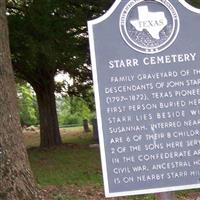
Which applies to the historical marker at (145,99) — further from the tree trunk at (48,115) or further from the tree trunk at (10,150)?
the tree trunk at (48,115)

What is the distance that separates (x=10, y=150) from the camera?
27.4 ft

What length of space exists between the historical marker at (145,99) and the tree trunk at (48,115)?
48.9 ft

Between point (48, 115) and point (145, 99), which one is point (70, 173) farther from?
point (145, 99)

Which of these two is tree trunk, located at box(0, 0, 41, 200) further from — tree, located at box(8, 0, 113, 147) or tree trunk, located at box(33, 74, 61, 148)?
tree trunk, located at box(33, 74, 61, 148)

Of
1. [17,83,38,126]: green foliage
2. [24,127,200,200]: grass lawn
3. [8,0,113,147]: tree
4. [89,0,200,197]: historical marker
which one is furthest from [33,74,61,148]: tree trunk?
[17,83,38,126]: green foliage

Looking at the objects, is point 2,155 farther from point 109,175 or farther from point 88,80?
point 88,80

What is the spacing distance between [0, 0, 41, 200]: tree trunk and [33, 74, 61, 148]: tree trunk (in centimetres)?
1155

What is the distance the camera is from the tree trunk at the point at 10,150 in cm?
830

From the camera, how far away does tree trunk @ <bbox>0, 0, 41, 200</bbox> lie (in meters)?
8.30

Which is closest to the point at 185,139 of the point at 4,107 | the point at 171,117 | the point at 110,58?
the point at 171,117

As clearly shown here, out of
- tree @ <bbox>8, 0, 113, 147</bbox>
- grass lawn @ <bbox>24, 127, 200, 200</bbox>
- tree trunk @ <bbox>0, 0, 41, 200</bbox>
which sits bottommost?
grass lawn @ <bbox>24, 127, 200, 200</bbox>

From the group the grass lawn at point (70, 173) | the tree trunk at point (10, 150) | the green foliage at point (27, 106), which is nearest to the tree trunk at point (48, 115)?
the grass lawn at point (70, 173)

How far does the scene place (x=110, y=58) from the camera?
527 cm

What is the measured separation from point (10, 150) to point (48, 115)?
12.0 metres
